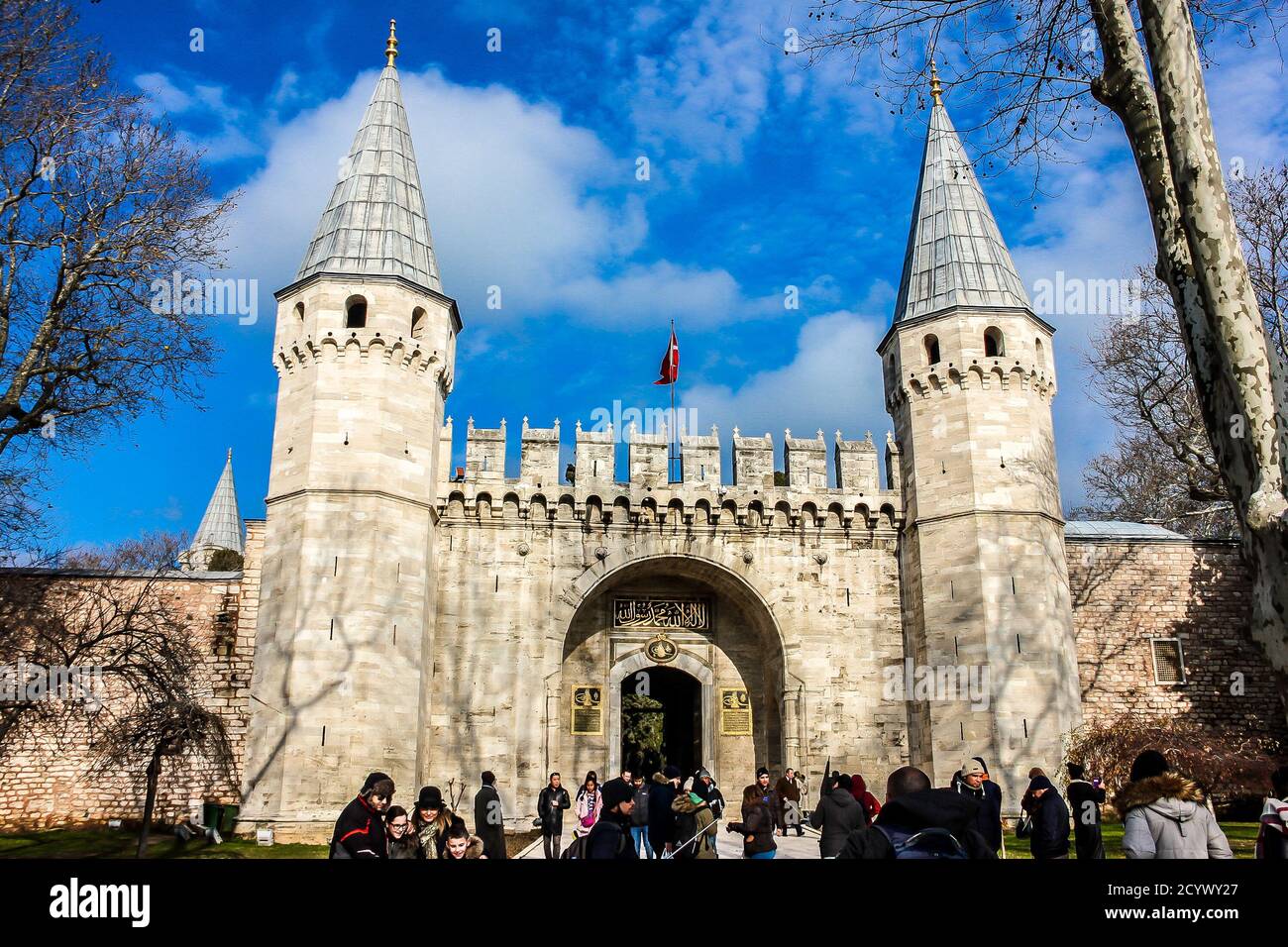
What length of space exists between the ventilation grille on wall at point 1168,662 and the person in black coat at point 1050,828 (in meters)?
15.2

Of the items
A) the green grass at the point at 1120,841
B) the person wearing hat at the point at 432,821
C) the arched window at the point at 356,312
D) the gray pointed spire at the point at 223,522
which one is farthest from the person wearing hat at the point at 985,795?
the gray pointed spire at the point at 223,522

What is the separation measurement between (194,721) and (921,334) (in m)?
15.2

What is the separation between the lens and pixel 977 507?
19031 mm

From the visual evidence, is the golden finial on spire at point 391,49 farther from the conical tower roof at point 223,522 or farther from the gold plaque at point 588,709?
the conical tower roof at point 223,522

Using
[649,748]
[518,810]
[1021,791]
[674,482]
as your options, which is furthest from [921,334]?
[649,748]

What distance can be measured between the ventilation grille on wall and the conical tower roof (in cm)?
3837

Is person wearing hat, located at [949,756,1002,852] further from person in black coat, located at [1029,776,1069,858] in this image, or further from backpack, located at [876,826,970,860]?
backpack, located at [876,826,970,860]

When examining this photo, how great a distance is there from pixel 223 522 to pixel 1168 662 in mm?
40395

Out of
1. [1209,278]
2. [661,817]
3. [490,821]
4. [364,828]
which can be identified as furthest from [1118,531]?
[364,828]

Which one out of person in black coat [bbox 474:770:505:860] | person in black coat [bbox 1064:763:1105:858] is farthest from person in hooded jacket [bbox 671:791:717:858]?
person in black coat [bbox 1064:763:1105:858]

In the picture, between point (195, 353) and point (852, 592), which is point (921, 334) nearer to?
point (852, 592)

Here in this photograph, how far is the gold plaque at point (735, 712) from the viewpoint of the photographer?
67.7 ft

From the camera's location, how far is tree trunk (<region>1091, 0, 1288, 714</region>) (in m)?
5.86

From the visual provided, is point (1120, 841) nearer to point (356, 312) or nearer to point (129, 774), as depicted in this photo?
point (129, 774)
